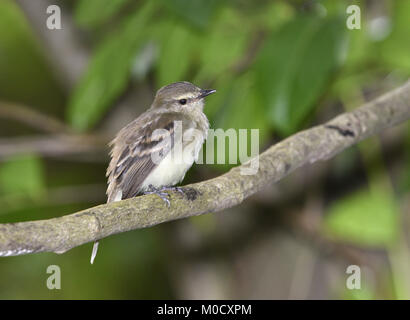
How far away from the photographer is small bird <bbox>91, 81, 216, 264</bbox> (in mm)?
3209

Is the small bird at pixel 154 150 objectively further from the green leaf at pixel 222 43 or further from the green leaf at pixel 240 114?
the green leaf at pixel 222 43

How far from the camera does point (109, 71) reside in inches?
140

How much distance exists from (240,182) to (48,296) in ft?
14.0

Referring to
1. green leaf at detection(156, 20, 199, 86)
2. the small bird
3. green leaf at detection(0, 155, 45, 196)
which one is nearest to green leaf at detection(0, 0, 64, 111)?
green leaf at detection(0, 155, 45, 196)

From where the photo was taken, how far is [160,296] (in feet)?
22.0

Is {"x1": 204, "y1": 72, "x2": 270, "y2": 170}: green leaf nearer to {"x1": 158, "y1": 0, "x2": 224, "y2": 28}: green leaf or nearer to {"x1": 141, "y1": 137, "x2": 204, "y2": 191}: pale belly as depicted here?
{"x1": 141, "y1": 137, "x2": 204, "y2": 191}: pale belly

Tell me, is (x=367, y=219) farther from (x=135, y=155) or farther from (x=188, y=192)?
(x=188, y=192)

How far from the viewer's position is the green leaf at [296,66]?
312 centimetres

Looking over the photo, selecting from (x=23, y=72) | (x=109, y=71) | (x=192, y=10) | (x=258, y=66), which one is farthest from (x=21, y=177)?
(x=23, y=72)

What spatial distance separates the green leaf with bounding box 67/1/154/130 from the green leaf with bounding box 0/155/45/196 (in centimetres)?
44

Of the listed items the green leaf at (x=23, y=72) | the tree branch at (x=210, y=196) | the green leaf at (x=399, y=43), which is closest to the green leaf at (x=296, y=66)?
the tree branch at (x=210, y=196)

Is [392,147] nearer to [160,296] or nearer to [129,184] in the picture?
[129,184]

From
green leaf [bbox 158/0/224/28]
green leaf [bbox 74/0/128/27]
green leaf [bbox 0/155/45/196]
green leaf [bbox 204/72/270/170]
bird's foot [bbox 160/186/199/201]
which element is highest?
green leaf [bbox 74/0/128/27]

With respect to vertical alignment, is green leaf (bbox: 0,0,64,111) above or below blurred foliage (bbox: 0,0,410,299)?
above
